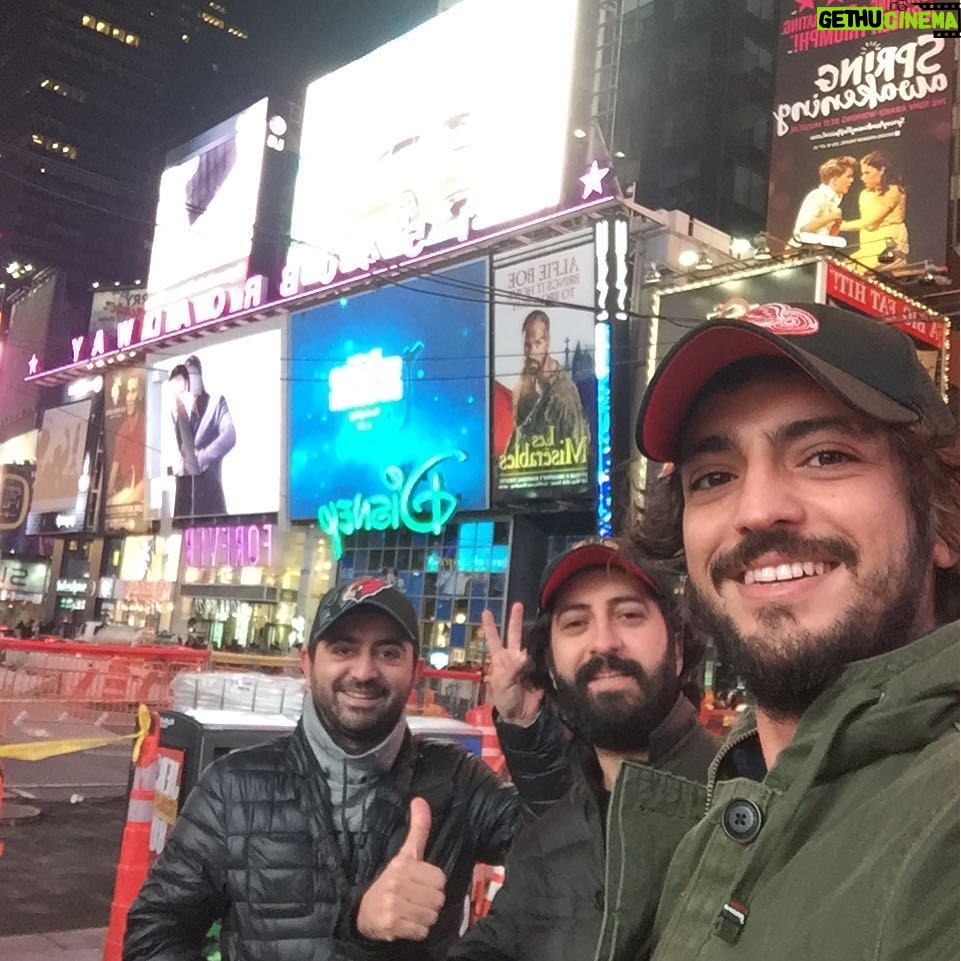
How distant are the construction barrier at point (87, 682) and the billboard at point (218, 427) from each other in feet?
65.5

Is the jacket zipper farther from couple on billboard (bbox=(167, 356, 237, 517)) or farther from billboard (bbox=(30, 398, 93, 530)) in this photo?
billboard (bbox=(30, 398, 93, 530))

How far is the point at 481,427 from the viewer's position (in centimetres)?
2547

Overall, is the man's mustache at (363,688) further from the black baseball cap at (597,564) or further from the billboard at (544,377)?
the billboard at (544,377)

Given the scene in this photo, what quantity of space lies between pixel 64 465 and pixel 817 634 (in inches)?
2094

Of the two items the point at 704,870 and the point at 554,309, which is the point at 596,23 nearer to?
the point at 554,309

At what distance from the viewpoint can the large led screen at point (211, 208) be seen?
125ft

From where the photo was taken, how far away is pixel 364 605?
3.74 m

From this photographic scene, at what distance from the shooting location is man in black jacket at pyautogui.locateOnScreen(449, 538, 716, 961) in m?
2.65

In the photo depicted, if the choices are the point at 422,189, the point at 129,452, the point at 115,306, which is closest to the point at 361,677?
the point at 422,189

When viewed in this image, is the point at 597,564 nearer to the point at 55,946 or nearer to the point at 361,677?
the point at 361,677

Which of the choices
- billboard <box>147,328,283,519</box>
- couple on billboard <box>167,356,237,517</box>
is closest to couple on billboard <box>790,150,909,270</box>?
billboard <box>147,328,283,519</box>

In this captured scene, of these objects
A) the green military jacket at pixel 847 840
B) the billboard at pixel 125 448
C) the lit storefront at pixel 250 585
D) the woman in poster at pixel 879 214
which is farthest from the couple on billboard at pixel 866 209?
the billboard at pixel 125 448

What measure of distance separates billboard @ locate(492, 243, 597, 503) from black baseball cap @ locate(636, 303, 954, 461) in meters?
20.3

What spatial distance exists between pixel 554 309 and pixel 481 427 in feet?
13.3
